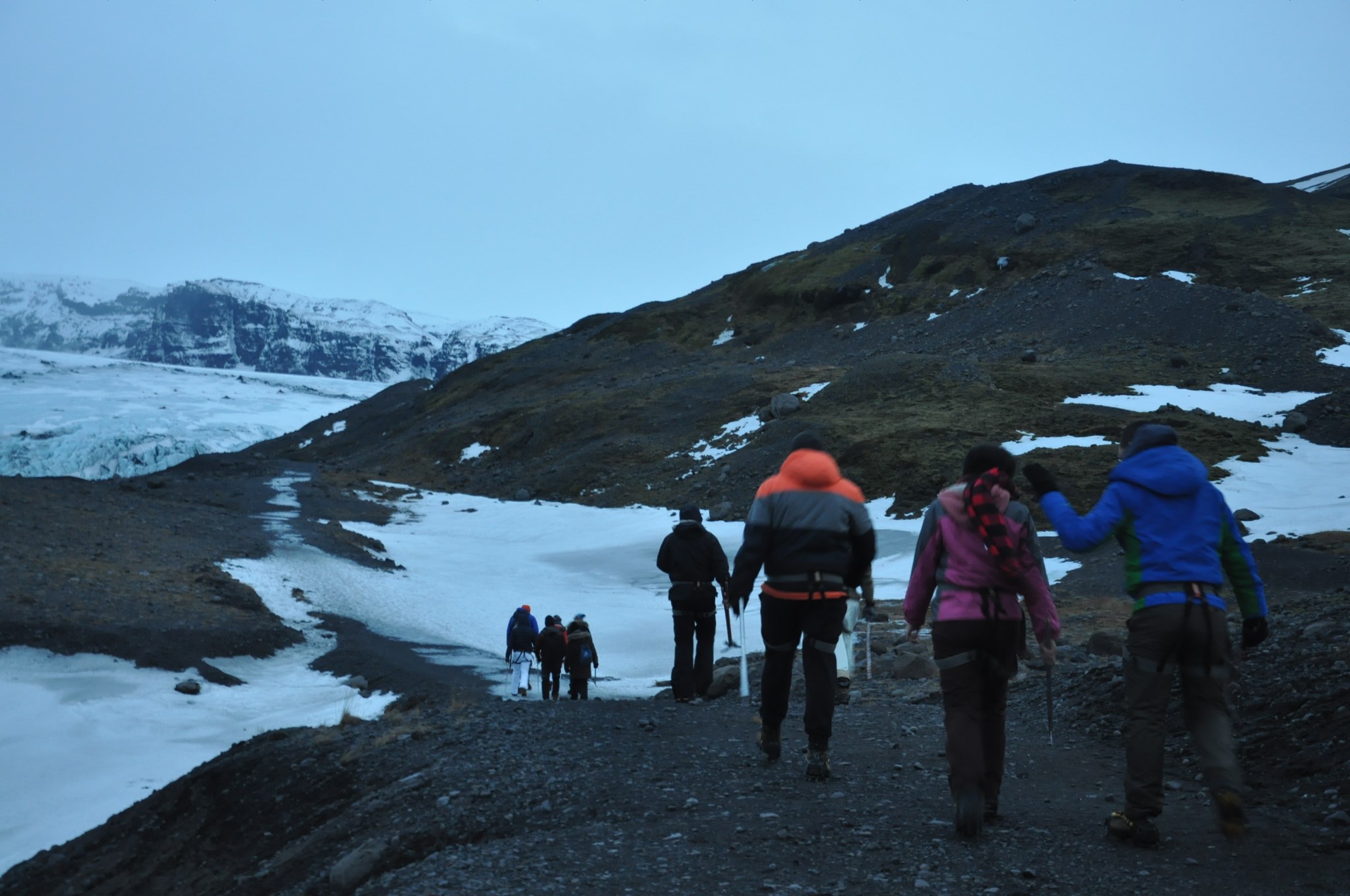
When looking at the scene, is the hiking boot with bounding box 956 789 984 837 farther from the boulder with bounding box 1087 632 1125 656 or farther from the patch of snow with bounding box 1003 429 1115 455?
the patch of snow with bounding box 1003 429 1115 455

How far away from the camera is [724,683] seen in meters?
12.4

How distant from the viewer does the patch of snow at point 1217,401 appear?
35.4 meters

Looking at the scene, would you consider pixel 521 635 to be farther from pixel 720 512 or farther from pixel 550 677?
pixel 720 512

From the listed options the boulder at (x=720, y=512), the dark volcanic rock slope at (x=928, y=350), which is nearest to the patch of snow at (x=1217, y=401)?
the dark volcanic rock slope at (x=928, y=350)

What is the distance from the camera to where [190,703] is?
49.4ft

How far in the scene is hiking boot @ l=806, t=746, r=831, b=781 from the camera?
6684 mm

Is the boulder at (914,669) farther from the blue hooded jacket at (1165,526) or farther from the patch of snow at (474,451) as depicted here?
the patch of snow at (474,451)

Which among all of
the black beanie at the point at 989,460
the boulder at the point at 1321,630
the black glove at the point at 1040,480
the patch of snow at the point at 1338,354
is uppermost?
the patch of snow at the point at 1338,354

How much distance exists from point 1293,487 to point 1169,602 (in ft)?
86.9

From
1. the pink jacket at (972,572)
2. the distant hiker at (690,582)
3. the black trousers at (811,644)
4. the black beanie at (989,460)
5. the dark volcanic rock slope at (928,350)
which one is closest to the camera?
the pink jacket at (972,572)

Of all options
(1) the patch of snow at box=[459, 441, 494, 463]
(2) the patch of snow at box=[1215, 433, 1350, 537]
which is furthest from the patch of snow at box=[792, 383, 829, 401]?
(1) the patch of snow at box=[459, 441, 494, 463]

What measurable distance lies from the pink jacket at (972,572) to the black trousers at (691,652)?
16.6ft

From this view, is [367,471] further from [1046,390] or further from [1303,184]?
[1303,184]

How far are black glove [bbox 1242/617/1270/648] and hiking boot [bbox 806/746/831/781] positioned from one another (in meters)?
2.58
